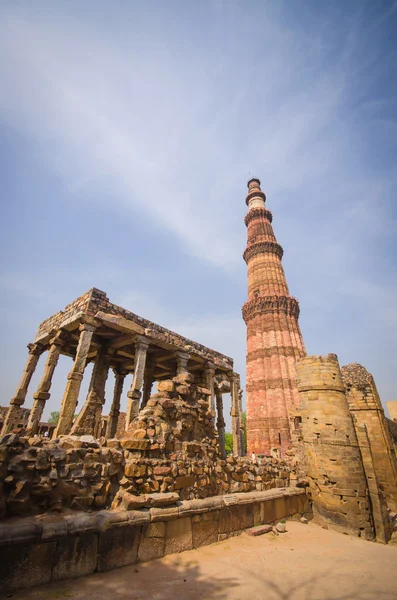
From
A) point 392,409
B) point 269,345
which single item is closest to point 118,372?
point 269,345

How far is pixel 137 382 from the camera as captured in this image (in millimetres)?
10156

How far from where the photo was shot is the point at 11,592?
2.65 meters

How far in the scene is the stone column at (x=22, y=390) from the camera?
9645 millimetres

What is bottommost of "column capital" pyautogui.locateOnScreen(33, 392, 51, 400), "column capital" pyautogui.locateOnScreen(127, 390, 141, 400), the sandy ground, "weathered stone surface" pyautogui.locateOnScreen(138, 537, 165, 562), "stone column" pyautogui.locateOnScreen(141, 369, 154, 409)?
the sandy ground

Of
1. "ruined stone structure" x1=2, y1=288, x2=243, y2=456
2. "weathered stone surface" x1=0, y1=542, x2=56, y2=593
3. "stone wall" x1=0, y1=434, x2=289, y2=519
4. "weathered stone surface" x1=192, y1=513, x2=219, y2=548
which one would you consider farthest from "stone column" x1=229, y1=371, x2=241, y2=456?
"weathered stone surface" x1=0, y1=542, x2=56, y2=593

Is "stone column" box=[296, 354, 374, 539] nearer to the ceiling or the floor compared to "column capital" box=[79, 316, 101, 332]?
nearer to the floor

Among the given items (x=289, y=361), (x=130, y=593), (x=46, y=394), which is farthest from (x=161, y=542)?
(x=289, y=361)

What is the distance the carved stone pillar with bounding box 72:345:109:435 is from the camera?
10.5 meters

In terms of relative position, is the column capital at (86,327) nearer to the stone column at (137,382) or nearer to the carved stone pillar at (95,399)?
the stone column at (137,382)

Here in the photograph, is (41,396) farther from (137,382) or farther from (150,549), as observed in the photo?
(150,549)

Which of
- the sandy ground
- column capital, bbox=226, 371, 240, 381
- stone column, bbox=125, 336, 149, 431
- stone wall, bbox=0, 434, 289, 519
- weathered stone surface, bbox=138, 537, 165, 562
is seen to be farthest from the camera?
column capital, bbox=226, 371, 240, 381

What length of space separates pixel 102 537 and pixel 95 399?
8.95 meters

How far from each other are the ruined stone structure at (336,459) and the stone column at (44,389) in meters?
8.25

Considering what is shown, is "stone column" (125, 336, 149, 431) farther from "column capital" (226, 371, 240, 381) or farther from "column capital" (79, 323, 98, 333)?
"column capital" (226, 371, 240, 381)
